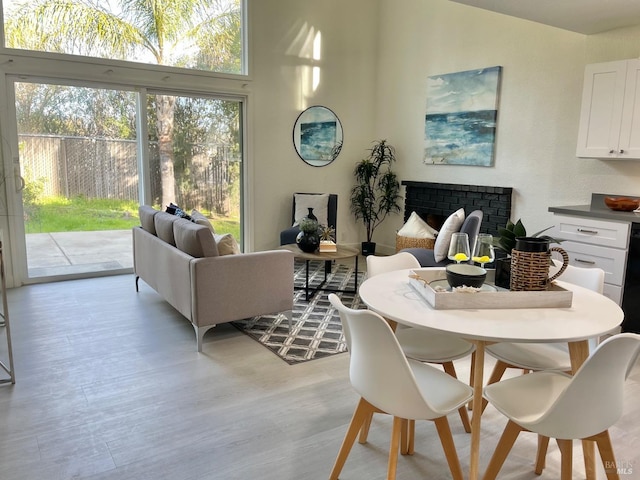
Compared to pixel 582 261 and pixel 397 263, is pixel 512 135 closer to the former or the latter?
pixel 582 261

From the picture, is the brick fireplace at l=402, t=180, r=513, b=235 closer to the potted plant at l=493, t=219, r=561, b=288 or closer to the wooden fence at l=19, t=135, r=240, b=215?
the wooden fence at l=19, t=135, r=240, b=215

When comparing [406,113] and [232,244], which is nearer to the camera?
[232,244]

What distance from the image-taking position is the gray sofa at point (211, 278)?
3.44 m

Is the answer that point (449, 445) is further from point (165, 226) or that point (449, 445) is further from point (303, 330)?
point (165, 226)

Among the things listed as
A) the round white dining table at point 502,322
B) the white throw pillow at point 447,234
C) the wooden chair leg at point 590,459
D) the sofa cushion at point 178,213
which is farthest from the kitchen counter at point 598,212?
the sofa cushion at point 178,213

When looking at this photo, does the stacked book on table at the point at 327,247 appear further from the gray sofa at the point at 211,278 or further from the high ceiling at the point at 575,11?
the high ceiling at the point at 575,11

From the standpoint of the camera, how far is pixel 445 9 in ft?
19.4

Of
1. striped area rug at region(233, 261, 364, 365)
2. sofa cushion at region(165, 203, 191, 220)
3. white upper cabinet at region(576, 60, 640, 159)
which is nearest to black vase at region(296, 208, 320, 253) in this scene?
striped area rug at region(233, 261, 364, 365)

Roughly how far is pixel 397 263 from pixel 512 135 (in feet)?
10.3

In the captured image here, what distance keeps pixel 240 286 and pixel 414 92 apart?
404cm

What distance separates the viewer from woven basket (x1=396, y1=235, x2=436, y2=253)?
220 inches

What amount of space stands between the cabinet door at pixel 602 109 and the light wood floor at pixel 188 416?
6.51 feet

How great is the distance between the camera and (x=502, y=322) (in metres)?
1.88

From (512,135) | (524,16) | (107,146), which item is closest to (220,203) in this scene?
(107,146)
